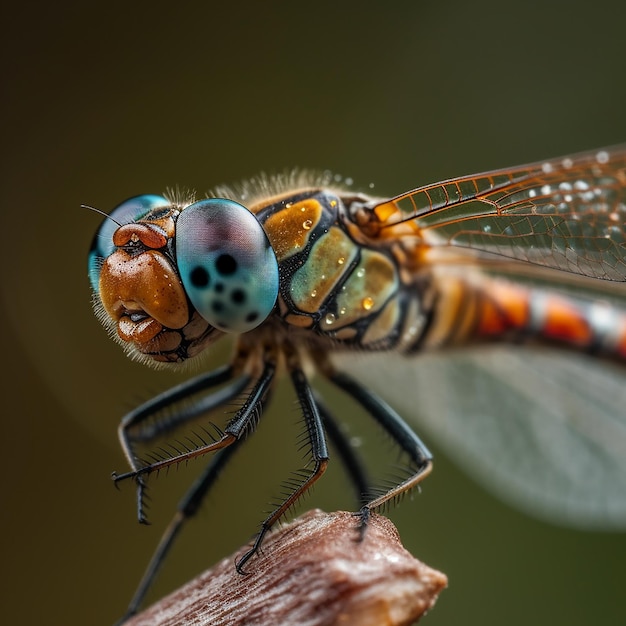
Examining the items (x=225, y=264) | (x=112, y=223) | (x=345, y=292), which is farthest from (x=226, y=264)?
(x=345, y=292)

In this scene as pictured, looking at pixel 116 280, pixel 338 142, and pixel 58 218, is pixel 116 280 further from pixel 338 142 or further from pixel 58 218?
pixel 338 142

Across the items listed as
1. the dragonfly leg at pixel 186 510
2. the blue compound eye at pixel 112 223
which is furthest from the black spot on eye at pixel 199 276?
the dragonfly leg at pixel 186 510

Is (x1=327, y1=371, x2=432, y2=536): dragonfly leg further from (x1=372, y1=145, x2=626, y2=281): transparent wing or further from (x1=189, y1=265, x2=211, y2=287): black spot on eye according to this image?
(x1=189, y1=265, x2=211, y2=287): black spot on eye

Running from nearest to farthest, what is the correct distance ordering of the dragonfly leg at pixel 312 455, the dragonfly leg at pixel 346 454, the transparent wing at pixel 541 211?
the dragonfly leg at pixel 312 455 < the transparent wing at pixel 541 211 < the dragonfly leg at pixel 346 454

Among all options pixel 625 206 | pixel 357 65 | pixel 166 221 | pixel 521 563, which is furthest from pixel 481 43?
pixel 166 221

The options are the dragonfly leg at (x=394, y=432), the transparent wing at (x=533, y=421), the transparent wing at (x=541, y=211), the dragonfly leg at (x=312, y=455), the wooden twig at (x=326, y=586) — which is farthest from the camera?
the transparent wing at (x=533, y=421)

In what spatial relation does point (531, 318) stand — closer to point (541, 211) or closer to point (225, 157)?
point (541, 211)

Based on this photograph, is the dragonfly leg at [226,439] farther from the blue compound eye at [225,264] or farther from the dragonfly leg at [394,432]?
the dragonfly leg at [394,432]

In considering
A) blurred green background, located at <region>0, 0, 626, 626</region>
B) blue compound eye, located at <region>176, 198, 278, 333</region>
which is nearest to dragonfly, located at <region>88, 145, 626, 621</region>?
blue compound eye, located at <region>176, 198, 278, 333</region>
